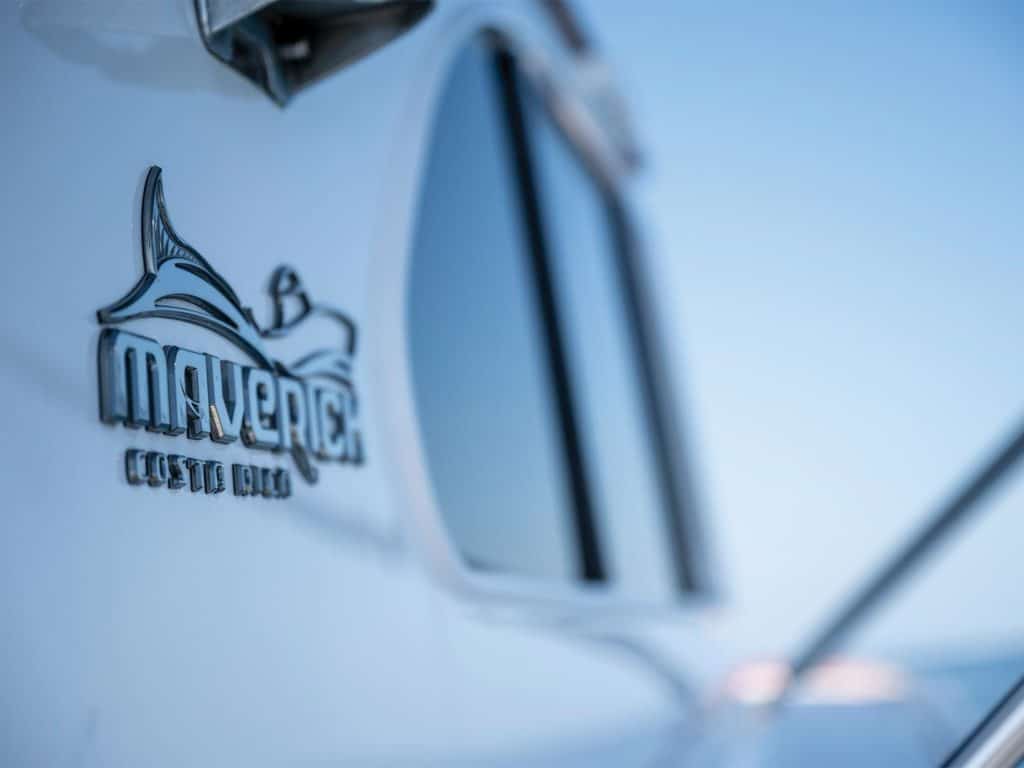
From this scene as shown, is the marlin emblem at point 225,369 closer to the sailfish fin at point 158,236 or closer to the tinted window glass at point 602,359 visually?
the sailfish fin at point 158,236

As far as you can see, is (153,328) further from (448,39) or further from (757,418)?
(757,418)

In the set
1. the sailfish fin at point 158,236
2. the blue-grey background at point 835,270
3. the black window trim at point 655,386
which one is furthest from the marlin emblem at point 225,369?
the black window trim at point 655,386

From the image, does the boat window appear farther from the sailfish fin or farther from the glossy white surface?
the sailfish fin

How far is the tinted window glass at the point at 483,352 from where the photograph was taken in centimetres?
90

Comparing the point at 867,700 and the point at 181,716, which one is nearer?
the point at 181,716

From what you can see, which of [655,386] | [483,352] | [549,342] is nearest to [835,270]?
[549,342]

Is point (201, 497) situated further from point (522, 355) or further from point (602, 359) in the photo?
point (602, 359)

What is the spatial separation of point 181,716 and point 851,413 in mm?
1661

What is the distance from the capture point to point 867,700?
5.00ft

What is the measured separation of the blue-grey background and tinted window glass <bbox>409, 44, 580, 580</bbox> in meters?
0.44

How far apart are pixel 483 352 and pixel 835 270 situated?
606mm

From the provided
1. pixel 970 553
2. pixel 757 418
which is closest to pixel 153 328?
pixel 970 553

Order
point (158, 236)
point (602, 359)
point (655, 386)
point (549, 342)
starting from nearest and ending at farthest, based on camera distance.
Result: point (158, 236) → point (549, 342) → point (602, 359) → point (655, 386)

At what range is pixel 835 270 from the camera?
1.41 m
